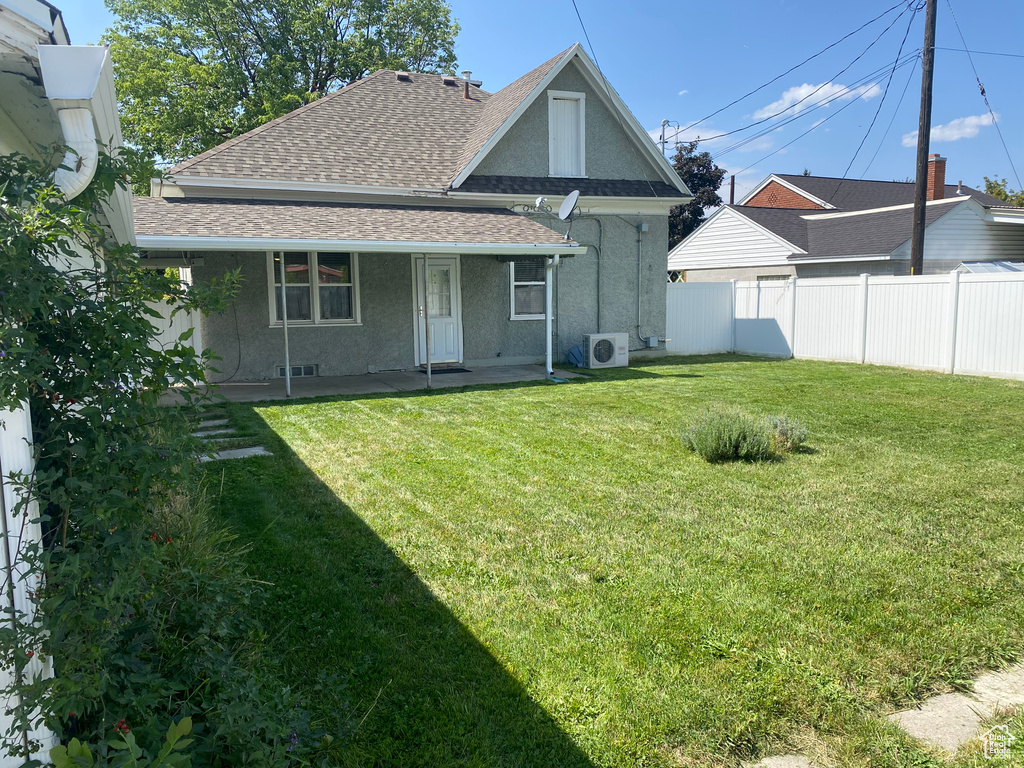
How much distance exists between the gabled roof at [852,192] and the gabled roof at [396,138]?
51.6 ft

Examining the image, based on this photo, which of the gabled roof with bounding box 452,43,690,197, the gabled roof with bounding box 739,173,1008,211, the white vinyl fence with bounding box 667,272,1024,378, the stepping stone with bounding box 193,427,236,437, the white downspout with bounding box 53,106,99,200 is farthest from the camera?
the gabled roof with bounding box 739,173,1008,211

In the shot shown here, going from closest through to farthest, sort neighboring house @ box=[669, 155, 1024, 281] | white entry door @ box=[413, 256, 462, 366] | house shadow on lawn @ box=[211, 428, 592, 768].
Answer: house shadow on lawn @ box=[211, 428, 592, 768] → white entry door @ box=[413, 256, 462, 366] → neighboring house @ box=[669, 155, 1024, 281]

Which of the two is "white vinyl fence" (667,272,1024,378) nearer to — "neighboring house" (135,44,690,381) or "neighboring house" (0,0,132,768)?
"neighboring house" (135,44,690,381)

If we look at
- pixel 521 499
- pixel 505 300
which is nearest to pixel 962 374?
pixel 505 300

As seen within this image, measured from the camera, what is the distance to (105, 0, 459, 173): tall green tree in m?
26.2

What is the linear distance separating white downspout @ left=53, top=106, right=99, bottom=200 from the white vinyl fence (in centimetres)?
1525

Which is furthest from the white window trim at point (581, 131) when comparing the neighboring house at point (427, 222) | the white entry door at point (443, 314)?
the white entry door at point (443, 314)

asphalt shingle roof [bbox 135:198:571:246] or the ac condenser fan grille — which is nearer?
asphalt shingle roof [bbox 135:198:571:246]

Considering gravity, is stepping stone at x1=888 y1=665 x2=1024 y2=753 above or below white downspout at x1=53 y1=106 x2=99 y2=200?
below

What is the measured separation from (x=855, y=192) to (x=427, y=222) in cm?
2397

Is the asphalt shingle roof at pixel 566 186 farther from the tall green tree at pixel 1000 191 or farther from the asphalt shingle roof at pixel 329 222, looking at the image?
the tall green tree at pixel 1000 191

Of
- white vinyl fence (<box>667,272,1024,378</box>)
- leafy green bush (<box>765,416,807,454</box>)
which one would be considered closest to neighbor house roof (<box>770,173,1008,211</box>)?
white vinyl fence (<box>667,272,1024,378</box>)

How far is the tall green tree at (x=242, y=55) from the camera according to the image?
86.1 feet

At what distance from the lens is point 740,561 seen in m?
4.76
